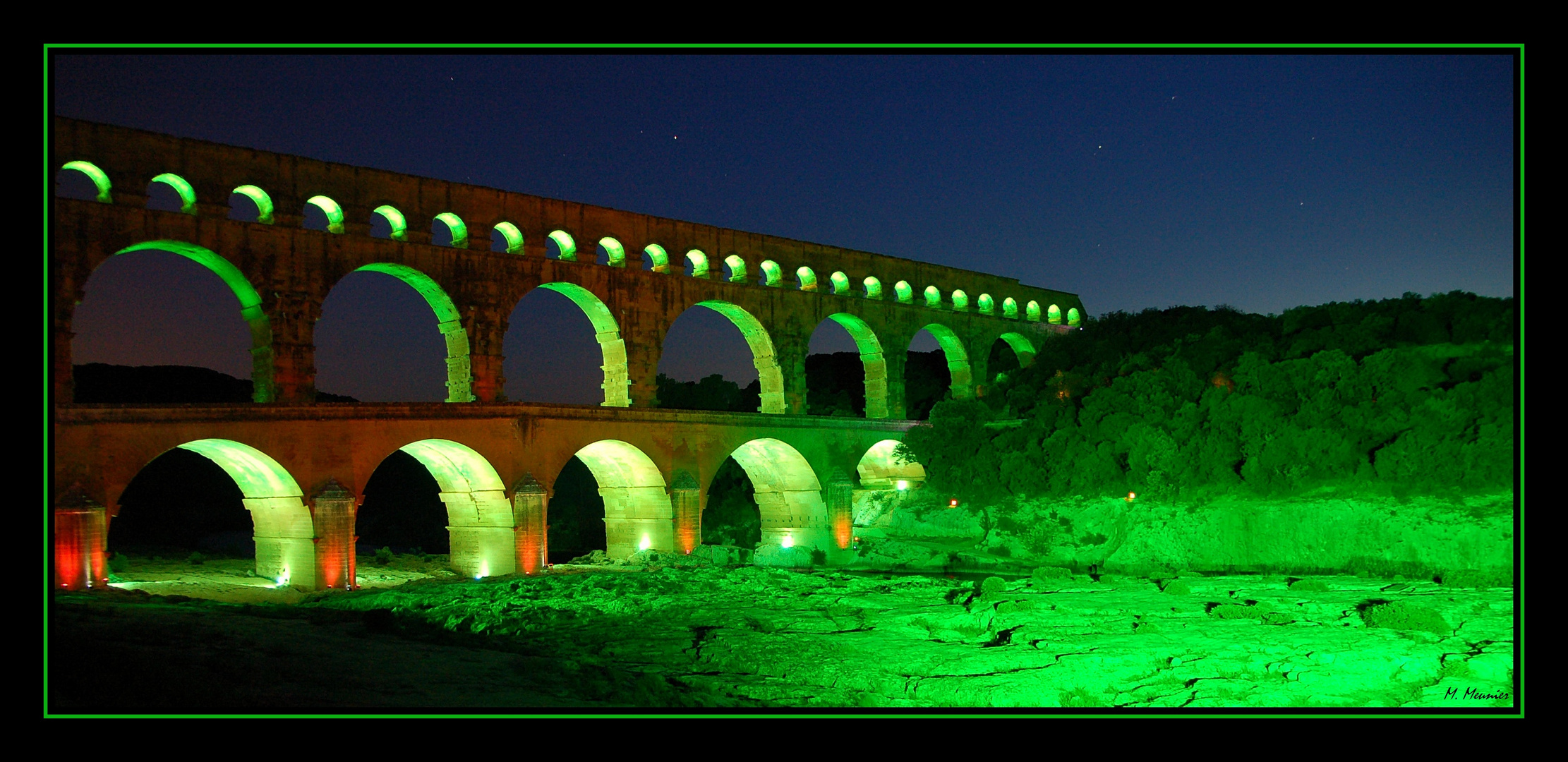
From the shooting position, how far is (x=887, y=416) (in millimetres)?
42000

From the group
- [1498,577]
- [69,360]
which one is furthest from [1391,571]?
[69,360]

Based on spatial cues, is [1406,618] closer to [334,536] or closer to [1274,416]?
[1274,416]

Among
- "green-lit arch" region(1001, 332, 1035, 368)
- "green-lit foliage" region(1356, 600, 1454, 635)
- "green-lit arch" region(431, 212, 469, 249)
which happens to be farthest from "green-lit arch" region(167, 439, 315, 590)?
"green-lit arch" region(1001, 332, 1035, 368)

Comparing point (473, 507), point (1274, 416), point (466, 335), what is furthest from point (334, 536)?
point (1274, 416)

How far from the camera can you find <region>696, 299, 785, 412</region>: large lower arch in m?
38.3

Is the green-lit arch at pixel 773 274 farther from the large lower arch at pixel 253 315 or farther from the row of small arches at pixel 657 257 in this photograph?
the large lower arch at pixel 253 315

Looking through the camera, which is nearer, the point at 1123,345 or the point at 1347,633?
the point at 1347,633

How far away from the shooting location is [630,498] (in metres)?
33.9

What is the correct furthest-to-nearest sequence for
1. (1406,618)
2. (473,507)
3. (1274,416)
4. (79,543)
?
(1274,416)
(473,507)
(79,543)
(1406,618)

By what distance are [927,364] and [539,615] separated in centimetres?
5195

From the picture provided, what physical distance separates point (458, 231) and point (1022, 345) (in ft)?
80.7

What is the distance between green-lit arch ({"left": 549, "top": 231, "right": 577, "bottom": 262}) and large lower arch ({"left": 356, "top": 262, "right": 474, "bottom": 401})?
3.58 metres

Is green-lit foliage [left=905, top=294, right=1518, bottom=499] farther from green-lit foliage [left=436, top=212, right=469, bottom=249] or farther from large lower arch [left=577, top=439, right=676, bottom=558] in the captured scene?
green-lit foliage [left=436, top=212, right=469, bottom=249]

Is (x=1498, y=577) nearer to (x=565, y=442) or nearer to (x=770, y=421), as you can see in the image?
(x=770, y=421)
